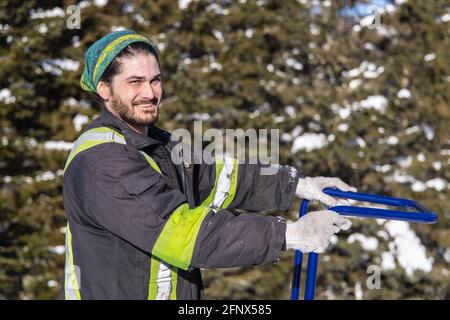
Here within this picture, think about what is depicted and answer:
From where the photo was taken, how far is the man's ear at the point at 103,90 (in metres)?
2.62

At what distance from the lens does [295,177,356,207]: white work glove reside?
315 cm

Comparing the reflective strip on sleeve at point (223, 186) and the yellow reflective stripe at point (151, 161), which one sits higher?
the yellow reflective stripe at point (151, 161)

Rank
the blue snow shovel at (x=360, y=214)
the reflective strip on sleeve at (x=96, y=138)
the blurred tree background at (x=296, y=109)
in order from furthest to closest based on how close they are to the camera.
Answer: the blurred tree background at (x=296, y=109) < the blue snow shovel at (x=360, y=214) < the reflective strip on sleeve at (x=96, y=138)

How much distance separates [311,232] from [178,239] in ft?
1.69

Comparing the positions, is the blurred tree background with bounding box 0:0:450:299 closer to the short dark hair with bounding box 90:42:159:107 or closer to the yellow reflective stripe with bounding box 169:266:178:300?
the short dark hair with bounding box 90:42:159:107

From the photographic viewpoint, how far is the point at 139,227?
2.20 meters

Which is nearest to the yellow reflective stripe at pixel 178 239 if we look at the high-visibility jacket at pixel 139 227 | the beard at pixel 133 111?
the high-visibility jacket at pixel 139 227

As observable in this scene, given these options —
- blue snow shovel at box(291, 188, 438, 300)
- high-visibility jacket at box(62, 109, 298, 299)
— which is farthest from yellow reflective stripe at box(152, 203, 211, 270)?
blue snow shovel at box(291, 188, 438, 300)

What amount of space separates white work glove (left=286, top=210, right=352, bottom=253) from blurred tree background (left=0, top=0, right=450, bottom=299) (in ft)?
12.2

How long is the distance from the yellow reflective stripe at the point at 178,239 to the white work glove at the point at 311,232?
35cm

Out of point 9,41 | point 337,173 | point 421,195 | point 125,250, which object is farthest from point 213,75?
point 125,250

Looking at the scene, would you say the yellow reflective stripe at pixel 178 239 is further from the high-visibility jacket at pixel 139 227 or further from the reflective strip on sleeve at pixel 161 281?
the reflective strip on sleeve at pixel 161 281

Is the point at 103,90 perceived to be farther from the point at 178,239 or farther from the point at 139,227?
the point at 178,239

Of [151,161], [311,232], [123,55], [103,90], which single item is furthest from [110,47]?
[311,232]
